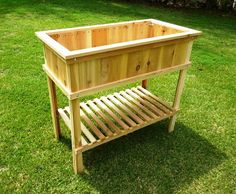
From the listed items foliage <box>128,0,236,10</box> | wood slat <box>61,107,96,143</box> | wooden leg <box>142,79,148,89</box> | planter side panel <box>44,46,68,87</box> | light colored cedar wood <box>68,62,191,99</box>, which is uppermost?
planter side panel <box>44,46,68,87</box>

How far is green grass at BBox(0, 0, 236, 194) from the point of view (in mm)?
2424

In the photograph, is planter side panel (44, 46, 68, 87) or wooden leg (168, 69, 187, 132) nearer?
planter side panel (44, 46, 68, 87)

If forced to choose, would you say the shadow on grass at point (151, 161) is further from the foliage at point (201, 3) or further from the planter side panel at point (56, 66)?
the foliage at point (201, 3)

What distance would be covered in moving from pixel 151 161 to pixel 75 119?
0.95 meters

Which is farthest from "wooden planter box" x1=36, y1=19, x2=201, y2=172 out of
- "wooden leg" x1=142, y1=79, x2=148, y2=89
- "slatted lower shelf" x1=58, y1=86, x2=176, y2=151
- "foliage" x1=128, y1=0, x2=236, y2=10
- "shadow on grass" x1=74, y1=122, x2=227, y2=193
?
"foliage" x1=128, y1=0, x2=236, y2=10

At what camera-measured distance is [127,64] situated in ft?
7.22

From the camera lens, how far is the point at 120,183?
241 centimetres

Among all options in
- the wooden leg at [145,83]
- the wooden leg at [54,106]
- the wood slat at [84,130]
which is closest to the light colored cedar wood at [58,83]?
the wooden leg at [54,106]

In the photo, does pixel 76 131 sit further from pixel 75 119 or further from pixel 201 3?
pixel 201 3

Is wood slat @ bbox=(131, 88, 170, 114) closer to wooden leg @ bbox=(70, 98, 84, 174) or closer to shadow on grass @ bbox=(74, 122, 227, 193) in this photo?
shadow on grass @ bbox=(74, 122, 227, 193)

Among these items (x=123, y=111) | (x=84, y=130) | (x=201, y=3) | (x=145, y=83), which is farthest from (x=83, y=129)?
(x=201, y=3)

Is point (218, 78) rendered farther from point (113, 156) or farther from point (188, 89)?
point (113, 156)

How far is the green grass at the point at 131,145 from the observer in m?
2.42

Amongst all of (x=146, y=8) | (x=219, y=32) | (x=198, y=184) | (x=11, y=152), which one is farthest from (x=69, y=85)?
(x=146, y=8)
